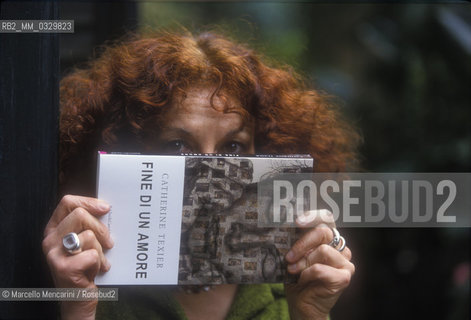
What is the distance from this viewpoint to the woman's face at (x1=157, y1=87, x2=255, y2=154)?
2.92 feet

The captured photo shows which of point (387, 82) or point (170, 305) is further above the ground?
point (387, 82)

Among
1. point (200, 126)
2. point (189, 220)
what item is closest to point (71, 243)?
point (189, 220)

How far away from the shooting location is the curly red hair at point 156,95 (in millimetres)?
937

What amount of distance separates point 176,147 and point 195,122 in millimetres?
57

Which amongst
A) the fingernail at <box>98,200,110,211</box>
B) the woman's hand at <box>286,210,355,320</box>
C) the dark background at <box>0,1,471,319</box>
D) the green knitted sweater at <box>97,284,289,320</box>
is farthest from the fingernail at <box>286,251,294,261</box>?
the dark background at <box>0,1,471,319</box>

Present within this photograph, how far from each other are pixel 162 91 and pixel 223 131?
140 millimetres

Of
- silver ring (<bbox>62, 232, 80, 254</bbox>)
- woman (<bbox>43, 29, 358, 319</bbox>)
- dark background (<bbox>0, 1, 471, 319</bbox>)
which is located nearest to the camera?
silver ring (<bbox>62, 232, 80, 254</bbox>)

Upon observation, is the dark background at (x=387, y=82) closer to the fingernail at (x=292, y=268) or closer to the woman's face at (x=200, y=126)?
the woman's face at (x=200, y=126)

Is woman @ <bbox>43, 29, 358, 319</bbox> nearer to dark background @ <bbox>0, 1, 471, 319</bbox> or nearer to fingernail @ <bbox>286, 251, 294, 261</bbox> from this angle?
fingernail @ <bbox>286, 251, 294, 261</bbox>

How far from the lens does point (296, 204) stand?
0.82m

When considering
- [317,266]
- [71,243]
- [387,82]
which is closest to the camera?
[71,243]

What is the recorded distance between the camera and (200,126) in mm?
894

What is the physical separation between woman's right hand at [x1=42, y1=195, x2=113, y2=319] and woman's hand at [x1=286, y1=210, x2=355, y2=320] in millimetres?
304

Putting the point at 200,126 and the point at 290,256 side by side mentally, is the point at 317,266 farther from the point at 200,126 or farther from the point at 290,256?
Answer: the point at 200,126
